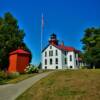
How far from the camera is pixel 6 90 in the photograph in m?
22.9

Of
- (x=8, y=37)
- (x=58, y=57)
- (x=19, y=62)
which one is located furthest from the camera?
(x=58, y=57)

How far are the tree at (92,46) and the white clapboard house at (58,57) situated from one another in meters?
8.99

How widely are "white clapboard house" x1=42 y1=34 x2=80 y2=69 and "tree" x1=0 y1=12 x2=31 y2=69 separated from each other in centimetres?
1400

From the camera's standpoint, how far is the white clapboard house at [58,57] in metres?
69.2

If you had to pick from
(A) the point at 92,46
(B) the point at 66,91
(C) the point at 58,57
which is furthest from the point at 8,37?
(B) the point at 66,91

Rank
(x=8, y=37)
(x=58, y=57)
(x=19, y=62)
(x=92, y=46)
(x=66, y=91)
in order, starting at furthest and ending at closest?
1. (x=58, y=57)
2. (x=92, y=46)
3. (x=8, y=37)
4. (x=19, y=62)
5. (x=66, y=91)

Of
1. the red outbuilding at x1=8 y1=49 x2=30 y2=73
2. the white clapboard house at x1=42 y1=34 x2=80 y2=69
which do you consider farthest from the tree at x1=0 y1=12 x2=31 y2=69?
the white clapboard house at x1=42 y1=34 x2=80 y2=69

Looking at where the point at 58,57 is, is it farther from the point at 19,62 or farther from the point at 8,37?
the point at 19,62

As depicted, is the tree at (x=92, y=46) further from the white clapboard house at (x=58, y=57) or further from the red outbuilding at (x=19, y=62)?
the red outbuilding at (x=19, y=62)

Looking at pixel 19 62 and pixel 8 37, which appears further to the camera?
pixel 8 37

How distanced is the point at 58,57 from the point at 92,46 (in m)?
12.2

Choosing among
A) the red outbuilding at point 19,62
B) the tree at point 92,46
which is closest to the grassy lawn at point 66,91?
the red outbuilding at point 19,62

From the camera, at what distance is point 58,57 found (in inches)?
2729

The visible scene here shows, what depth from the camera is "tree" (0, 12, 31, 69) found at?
51375mm
